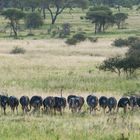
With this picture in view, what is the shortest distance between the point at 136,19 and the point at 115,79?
2826 inches

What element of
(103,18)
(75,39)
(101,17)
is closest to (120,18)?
(103,18)

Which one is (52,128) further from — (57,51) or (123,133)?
(57,51)

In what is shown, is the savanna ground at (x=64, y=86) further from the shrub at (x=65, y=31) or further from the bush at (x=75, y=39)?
the shrub at (x=65, y=31)

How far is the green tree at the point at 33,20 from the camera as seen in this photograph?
270 feet

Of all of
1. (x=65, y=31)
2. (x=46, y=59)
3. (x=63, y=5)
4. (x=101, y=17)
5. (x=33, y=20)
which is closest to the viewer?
(x=46, y=59)

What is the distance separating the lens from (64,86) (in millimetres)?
28109

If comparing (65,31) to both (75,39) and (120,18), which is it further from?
(75,39)

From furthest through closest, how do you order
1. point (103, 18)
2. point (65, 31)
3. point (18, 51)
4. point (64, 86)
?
point (103, 18)
point (65, 31)
point (18, 51)
point (64, 86)

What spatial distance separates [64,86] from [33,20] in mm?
55673

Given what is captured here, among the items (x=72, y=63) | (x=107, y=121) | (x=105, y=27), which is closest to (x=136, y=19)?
(x=105, y=27)

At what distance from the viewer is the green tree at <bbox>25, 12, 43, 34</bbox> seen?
270 feet

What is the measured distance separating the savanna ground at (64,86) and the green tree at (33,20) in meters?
21.6

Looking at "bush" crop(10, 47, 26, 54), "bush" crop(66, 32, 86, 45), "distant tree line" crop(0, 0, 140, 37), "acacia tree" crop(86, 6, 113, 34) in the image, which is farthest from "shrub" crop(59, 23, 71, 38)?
"bush" crop(10, 47, 26, 54)

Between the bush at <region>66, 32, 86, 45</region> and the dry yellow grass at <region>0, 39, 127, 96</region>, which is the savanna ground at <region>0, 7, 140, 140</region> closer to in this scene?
the dry yellow grass at <region>0, 39, 127, 96</region>
